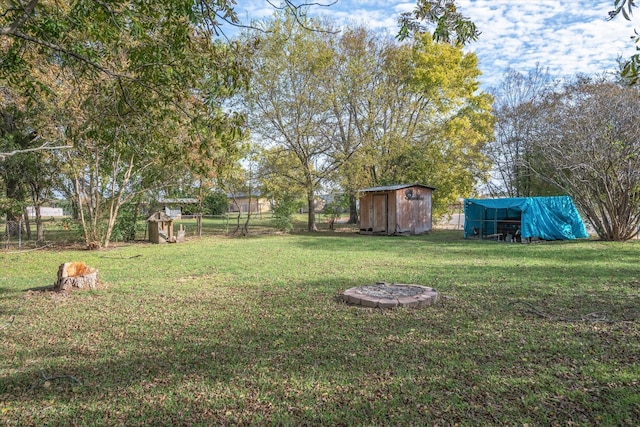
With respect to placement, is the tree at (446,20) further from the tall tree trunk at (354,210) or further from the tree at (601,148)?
the tall tree trunk at (354,210)

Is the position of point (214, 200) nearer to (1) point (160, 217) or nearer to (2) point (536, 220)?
(1) point (160, 217)

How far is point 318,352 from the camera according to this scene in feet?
12.8

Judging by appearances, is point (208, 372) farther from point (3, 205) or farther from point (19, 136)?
point (19, 136)

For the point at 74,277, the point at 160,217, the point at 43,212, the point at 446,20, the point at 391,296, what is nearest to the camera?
the point at 446,20

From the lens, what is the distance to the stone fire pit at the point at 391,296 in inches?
215

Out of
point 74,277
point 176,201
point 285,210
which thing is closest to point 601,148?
point 285,210

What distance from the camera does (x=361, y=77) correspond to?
19000 mm

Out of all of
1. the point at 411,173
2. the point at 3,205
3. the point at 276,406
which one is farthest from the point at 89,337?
the point at 411,173

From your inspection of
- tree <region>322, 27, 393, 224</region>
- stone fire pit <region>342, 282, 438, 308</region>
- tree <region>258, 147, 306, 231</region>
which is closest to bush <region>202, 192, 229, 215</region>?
tree <region>258, 147, 306, 231</region>

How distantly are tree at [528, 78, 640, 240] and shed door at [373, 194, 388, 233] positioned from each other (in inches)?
271

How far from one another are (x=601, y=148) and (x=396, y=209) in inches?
312

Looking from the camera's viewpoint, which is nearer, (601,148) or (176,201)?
(601,148)

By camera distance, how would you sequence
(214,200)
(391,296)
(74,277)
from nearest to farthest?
(391,296) < (74,277) < (214,200)

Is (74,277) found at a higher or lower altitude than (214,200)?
lower
